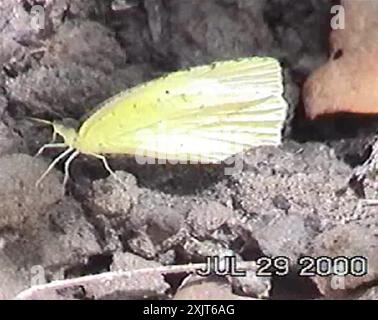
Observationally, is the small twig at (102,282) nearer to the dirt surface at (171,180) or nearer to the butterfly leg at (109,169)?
the dirt surface at (171,180)

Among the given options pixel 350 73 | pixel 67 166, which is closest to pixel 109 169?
pixel 67 166

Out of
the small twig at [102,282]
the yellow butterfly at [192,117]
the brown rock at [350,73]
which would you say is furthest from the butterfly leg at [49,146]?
the brown rock at [350,73]

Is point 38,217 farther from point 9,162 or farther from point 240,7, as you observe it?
point 240,7

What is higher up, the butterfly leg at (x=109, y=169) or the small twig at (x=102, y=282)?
the butterfly leg at (x=109, y=169)

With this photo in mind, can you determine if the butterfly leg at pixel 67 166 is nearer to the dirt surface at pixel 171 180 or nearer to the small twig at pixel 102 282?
the dirt surface at pixel 171 180

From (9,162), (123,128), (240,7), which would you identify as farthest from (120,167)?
(240,7)
